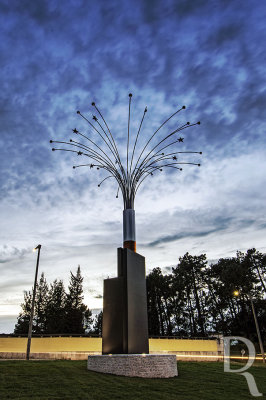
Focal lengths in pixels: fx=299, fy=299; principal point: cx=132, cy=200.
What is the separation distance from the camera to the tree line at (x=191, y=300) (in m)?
50.6

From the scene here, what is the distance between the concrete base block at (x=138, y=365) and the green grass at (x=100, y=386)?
44cm

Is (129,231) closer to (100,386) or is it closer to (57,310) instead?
(100,386)

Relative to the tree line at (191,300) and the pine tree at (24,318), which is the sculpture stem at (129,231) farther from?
the pine tree at (24,318)

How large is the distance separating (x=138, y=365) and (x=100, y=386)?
8.13 feet

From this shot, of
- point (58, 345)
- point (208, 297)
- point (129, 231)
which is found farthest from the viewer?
point (208, 297)

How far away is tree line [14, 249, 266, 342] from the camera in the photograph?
5059 cm

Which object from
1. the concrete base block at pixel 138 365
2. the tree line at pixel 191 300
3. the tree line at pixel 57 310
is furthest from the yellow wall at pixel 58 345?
the tree line at pixel 57 310

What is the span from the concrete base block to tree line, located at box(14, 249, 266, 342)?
41.1m

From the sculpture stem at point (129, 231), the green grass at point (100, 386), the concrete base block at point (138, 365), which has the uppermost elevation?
the sculpture stem at point (129, 231)

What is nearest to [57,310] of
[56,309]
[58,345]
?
[56,309]

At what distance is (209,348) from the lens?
30.3 metres

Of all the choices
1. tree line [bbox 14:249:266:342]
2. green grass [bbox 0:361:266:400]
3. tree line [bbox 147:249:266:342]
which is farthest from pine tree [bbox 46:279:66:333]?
green grass [bbox 0:361:266:400]

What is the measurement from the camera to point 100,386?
32.2ft

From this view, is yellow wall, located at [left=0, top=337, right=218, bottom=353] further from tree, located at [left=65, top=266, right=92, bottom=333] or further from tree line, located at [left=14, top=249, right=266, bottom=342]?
tree, located at [left=65, top=266, right=92, bottom=333]
